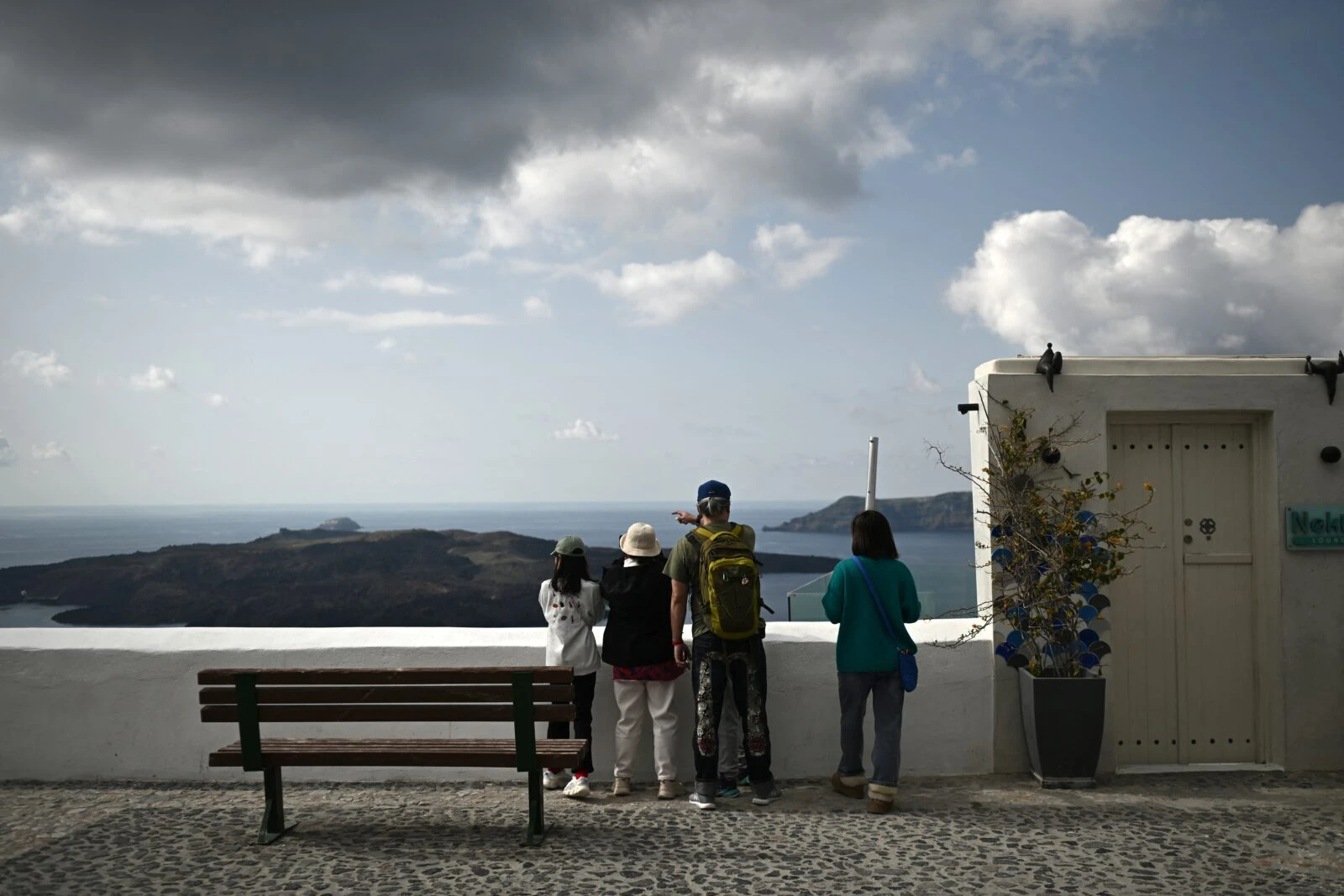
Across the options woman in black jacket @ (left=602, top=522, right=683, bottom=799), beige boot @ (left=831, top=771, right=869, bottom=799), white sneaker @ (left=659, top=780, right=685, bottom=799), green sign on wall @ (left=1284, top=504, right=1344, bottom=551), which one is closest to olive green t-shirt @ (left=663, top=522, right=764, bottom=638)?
woman in black jacket @ (left=602, top=522, right=683, bottom=799)

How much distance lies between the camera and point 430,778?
6152 millimetres

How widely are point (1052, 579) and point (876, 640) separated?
51.6 inches

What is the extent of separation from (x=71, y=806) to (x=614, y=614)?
9.83 ft

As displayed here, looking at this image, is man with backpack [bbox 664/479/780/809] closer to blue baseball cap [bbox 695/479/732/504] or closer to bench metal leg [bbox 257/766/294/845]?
blue baseball cap [bbox 695/479/732/504]

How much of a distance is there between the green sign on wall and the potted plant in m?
0.95

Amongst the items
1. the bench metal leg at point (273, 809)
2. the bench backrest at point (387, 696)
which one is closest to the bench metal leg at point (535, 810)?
the bench backrest at point (387, 696)

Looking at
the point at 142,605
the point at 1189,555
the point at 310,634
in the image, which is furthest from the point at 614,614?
the point at 142,605

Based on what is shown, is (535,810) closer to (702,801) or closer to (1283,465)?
(702,801)

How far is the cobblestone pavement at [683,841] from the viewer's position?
448 cm

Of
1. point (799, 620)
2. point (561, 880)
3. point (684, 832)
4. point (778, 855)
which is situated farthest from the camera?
point (799, 620)

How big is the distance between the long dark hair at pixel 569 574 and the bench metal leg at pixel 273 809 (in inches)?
65.5

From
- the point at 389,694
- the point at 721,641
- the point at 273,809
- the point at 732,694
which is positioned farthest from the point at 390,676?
the point at 732,694

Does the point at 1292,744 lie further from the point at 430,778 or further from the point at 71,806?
the point at 71,806

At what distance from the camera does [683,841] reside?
5.00 meters
